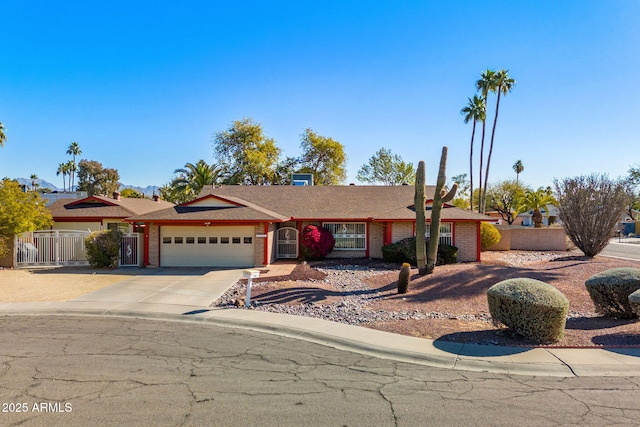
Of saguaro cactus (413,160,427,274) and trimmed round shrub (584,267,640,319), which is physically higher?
saguaro cactus (413,160,427,274)

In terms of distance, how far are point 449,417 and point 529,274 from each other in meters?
11.6

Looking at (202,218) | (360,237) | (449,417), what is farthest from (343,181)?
(449,417)

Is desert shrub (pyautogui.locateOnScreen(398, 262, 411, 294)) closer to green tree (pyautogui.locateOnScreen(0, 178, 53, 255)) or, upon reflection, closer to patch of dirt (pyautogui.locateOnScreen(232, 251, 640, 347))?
patch of dirt (pyautogui.locateOnScreen(232, 251, 640, 347))

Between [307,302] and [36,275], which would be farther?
[36,275]

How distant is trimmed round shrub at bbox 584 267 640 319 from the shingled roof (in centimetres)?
1249

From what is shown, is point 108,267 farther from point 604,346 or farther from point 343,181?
point 343,181

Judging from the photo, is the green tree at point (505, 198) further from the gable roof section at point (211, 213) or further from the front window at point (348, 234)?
the gable roof section at point (211, 213)

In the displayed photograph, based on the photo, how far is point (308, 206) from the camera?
1043 inches

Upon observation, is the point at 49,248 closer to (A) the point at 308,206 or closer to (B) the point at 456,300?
(A) the point at 308,206

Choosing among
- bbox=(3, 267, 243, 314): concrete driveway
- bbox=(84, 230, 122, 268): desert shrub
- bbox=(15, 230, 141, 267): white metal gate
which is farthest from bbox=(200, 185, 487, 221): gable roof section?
bbox=(3, 267, 243, 314): concrete driveway

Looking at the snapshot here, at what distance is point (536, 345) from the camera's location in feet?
27.8

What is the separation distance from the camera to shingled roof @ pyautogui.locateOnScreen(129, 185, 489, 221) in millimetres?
21312

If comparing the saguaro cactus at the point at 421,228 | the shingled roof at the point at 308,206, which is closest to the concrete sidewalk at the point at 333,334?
the shingled roof at the point at 308,206

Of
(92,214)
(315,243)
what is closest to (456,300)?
(315,243)
